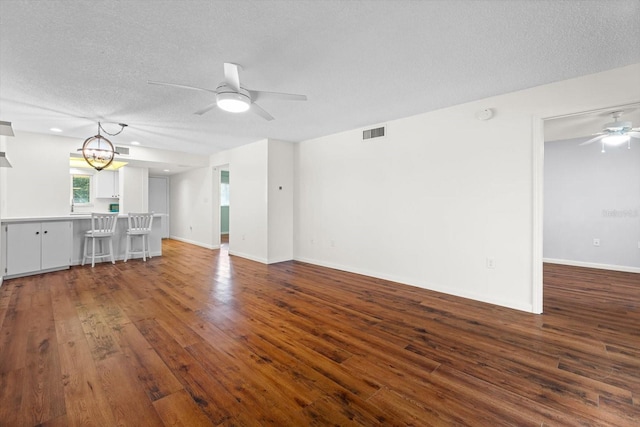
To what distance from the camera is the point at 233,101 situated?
8.34 ft

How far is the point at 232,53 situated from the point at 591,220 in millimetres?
6676

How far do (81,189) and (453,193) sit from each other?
9612mm

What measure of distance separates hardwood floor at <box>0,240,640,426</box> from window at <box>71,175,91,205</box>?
4876mm

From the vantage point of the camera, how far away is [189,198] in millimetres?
8570

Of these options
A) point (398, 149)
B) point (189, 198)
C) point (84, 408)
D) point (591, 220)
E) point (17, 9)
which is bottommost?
point (84, 408)

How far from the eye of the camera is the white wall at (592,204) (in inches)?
191

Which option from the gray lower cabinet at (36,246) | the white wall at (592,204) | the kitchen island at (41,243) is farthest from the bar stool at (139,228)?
the white wall at (592,204)

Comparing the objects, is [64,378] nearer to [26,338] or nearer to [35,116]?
[26,338]

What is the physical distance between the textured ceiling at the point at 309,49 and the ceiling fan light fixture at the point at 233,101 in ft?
1.02

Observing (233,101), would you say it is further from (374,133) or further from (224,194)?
(224,194)

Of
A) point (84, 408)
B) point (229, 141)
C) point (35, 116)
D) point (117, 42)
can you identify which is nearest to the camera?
point (84, 408)

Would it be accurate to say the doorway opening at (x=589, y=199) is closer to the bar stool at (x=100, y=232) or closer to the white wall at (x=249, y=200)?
the white wall at (x=249, y=200)

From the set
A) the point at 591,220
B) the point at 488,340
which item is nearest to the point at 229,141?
the point at 488,340

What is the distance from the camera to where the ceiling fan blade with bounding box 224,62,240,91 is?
7.25 ft
